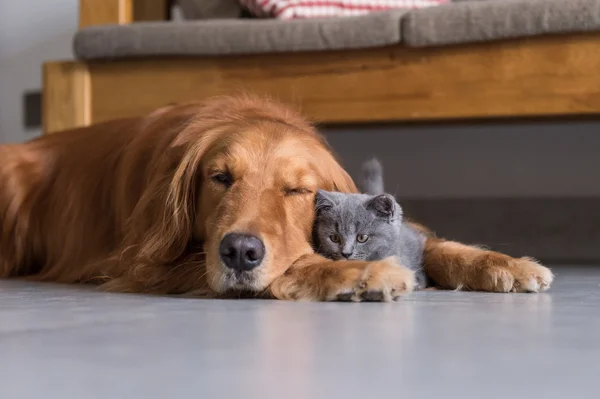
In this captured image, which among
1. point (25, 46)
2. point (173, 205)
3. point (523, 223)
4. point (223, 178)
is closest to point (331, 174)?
point (223, 178)

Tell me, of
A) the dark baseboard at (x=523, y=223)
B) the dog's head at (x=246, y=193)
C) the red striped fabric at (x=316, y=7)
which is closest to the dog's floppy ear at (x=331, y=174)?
the dog's head at (x=246, y=193)

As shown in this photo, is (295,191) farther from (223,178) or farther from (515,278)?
(515,278)

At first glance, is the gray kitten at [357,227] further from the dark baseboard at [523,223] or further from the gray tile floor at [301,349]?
the dark baseboard at [523,223]

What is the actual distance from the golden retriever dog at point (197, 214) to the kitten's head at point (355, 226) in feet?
0.13

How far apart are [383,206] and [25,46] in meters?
2.95

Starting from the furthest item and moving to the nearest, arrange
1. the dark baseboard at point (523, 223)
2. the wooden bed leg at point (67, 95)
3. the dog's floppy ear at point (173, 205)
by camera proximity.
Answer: the dark baseboard at point (523, 223)
the wooden bed leg at point (67, 95)
the dog's floppy ear at point (173, 205)

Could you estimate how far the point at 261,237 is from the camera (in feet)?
5.08

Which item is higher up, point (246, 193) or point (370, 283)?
point (246, 193)

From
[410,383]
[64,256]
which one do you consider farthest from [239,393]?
[64,256]

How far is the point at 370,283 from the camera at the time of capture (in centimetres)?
149

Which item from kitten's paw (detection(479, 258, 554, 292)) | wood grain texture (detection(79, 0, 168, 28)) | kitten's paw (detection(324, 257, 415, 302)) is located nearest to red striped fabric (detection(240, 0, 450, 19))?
wood grain texture (detection(79, 0, 168, 28))

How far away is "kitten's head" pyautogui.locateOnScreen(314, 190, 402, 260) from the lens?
5.69 feet

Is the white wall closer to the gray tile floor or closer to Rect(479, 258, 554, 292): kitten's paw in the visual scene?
the gray tile floor

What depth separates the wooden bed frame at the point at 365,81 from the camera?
231cm
